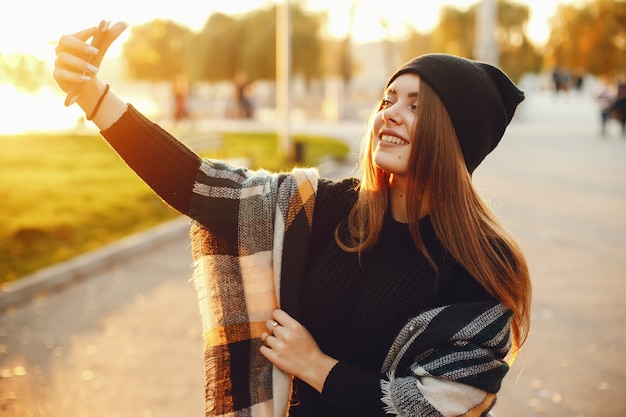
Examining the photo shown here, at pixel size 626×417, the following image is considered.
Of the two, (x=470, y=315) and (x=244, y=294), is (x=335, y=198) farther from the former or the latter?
(x=470, y=315)

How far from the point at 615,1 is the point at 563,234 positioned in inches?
1301

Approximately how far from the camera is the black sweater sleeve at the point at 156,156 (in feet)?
6.86

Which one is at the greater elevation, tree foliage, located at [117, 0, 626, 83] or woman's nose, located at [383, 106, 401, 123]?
tree foliage, located at [117, 0, 626, 83]

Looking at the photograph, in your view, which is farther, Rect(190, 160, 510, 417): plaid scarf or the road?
the road

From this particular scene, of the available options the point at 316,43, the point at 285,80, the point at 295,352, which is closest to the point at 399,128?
the point at 295,352

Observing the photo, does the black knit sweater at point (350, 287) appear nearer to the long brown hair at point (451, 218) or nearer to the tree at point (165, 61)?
the long brown hair at point (451, 218)

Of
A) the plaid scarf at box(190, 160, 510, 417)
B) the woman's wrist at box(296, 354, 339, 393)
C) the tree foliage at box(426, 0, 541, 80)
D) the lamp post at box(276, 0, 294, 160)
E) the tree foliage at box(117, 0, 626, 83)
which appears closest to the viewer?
the woman's wrist at box(296, 354, 339, 393)

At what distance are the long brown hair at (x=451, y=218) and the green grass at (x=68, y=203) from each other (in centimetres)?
506

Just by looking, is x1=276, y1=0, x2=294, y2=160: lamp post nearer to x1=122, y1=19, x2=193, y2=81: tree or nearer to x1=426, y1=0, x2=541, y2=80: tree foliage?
x1=122, y1=19, x2=193, y2=81: tree

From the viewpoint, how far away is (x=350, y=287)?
2.16 metres

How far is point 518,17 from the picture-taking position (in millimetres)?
42875

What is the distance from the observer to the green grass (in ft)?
24.3

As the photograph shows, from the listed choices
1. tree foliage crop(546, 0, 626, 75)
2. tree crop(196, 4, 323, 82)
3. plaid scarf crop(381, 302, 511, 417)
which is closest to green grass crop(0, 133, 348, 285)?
plaid scarf crop(381, 302, 511, 417)

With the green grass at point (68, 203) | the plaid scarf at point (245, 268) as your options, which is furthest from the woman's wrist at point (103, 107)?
the green grass at point (68, 203)
